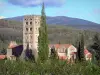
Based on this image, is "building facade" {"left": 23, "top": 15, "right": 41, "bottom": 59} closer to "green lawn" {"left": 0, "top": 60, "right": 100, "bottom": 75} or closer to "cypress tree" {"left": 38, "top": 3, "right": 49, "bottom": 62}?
"cypress tree" {"left": 38, "top": 3, "right": 49, "bottom": 62}

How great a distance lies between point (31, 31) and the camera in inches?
3194

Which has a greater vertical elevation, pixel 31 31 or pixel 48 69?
pixel 31 31

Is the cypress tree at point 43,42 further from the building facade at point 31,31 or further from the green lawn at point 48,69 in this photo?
the green lawn at point 48,69

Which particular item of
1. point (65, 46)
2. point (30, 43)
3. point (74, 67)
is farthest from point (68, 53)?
point (74, 67)

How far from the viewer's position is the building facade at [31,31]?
263 ft

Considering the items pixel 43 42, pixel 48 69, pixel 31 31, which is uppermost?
pixel 31 31

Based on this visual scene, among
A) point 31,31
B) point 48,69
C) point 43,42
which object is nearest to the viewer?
point 48,69

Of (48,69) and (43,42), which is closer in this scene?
(48,69)

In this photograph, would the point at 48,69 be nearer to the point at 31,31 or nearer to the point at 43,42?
the point at 43,42

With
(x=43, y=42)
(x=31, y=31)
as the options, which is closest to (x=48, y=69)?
(x=43, y=42)

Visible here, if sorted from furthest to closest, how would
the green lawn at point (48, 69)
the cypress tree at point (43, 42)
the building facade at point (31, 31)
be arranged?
1. the building facade at point (31, 31)
2. the cypress tree at point (43, 42)
3. the green lawn at point (48, 69)

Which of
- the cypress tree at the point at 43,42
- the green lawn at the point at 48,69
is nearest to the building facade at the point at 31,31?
the cypress tree at the point at 43,42

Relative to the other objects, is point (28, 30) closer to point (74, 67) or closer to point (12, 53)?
point (12, 53)

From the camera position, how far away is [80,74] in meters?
29.0
